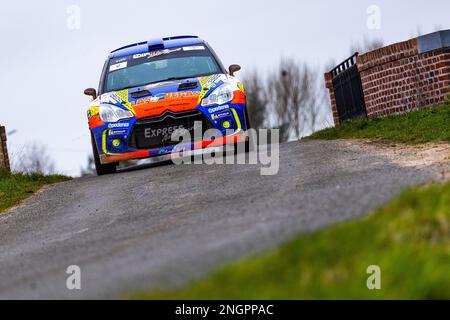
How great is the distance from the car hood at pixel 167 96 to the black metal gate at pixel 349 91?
520 cm

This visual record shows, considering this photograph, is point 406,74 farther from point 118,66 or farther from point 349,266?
point 349,266

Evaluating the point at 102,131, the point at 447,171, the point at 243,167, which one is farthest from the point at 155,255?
the point at 102,131

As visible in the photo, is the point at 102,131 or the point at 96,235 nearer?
the point at 96,235

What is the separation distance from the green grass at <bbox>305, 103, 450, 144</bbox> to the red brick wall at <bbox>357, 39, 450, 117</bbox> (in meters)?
0.99

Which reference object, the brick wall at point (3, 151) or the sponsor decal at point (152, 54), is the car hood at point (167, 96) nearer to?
the sponsor decal at point (152, 54)

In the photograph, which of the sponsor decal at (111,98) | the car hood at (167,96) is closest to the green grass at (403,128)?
the car hood at (167,96)

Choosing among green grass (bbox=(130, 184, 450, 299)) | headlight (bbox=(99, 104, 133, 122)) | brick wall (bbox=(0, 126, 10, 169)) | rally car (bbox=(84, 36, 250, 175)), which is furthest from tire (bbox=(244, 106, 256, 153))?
green grass (bbox=(130, 184, 450, 299))

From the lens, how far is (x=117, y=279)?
626 centimetres

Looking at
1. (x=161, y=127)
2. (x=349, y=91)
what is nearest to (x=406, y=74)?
(x=349, y=91)

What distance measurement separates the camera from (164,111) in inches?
627

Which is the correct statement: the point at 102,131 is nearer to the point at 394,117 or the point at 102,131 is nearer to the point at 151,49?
the point at 151,49

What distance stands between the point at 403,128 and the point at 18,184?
592cm

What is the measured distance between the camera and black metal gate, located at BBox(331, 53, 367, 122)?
2100 cm

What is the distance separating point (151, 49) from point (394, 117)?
4.00m
